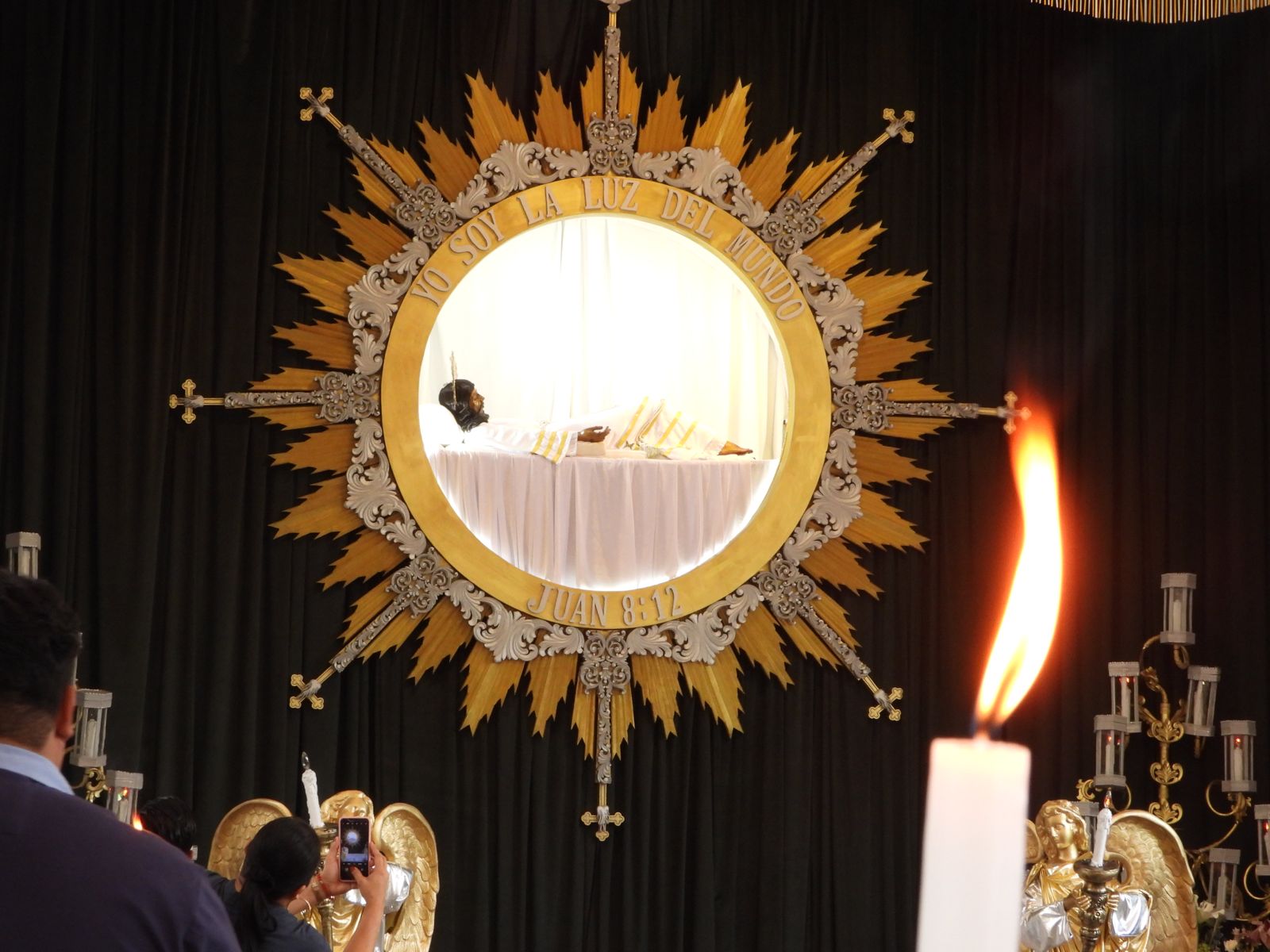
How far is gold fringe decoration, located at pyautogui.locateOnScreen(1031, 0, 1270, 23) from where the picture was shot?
5.50m

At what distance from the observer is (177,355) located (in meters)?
5.06

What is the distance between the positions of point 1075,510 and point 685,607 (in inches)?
55.6

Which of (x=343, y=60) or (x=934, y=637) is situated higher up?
(x=343, y=60)

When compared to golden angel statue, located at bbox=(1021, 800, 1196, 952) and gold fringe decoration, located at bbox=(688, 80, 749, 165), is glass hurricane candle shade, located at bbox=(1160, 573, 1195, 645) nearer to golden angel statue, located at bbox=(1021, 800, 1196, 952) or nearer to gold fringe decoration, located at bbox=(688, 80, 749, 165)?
golden angel statue, located at bbox=(1021, 800, 1196, 952)

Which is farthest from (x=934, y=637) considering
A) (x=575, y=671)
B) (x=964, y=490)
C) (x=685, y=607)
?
(x=575, y=671)

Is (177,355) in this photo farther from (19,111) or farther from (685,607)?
(685,607)

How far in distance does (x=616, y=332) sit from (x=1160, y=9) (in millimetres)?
2068

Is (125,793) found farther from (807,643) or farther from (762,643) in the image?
(807,643)

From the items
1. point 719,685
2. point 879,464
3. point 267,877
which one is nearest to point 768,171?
point 879,464

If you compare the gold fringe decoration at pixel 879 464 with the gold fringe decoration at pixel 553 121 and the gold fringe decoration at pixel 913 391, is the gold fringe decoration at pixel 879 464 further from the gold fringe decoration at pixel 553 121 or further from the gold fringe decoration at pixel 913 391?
the gold fringe decoration at pixel 553 121

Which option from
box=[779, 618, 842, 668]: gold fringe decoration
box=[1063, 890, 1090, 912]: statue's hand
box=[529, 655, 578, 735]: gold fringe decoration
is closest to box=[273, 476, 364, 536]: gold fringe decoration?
box=[529, 655, 578, 735]: gold fringe decoration

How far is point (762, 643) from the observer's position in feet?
17.9

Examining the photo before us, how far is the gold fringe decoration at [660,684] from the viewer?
5.38m

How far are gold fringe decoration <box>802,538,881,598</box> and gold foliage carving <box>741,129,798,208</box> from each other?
44.9 inches
